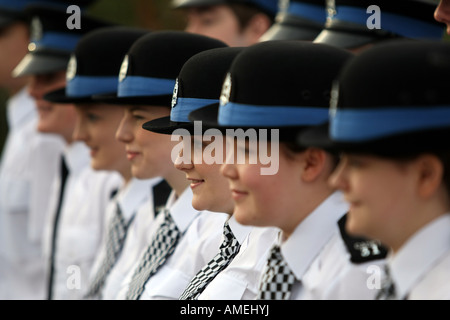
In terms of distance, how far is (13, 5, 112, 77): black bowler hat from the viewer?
6.61 meters

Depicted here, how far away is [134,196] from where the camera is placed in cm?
486

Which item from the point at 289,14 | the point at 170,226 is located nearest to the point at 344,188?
the point at 170,226

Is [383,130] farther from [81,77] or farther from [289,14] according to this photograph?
[289,14]

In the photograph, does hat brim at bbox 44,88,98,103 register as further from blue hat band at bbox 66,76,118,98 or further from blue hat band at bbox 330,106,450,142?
blue hat band at bbox 330,106,450,142

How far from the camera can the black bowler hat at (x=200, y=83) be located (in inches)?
135

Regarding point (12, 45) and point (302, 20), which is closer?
point (302, 20)

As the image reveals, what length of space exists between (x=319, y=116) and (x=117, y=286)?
6.81ft

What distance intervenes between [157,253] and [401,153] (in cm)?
195

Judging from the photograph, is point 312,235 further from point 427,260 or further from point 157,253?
point 157,253

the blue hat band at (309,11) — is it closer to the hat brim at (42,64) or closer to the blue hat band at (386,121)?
the hat brim at (42,64)

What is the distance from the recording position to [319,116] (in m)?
2.75

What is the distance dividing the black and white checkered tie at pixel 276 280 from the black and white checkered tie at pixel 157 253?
1.16 meters

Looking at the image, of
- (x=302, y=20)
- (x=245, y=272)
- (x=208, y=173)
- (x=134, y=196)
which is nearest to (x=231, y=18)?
(x=302, y=20)

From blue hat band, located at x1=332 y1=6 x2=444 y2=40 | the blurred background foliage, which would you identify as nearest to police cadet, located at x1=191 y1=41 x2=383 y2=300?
blue hat band, located at x1=332 y1=6 x2=444 y2=40
